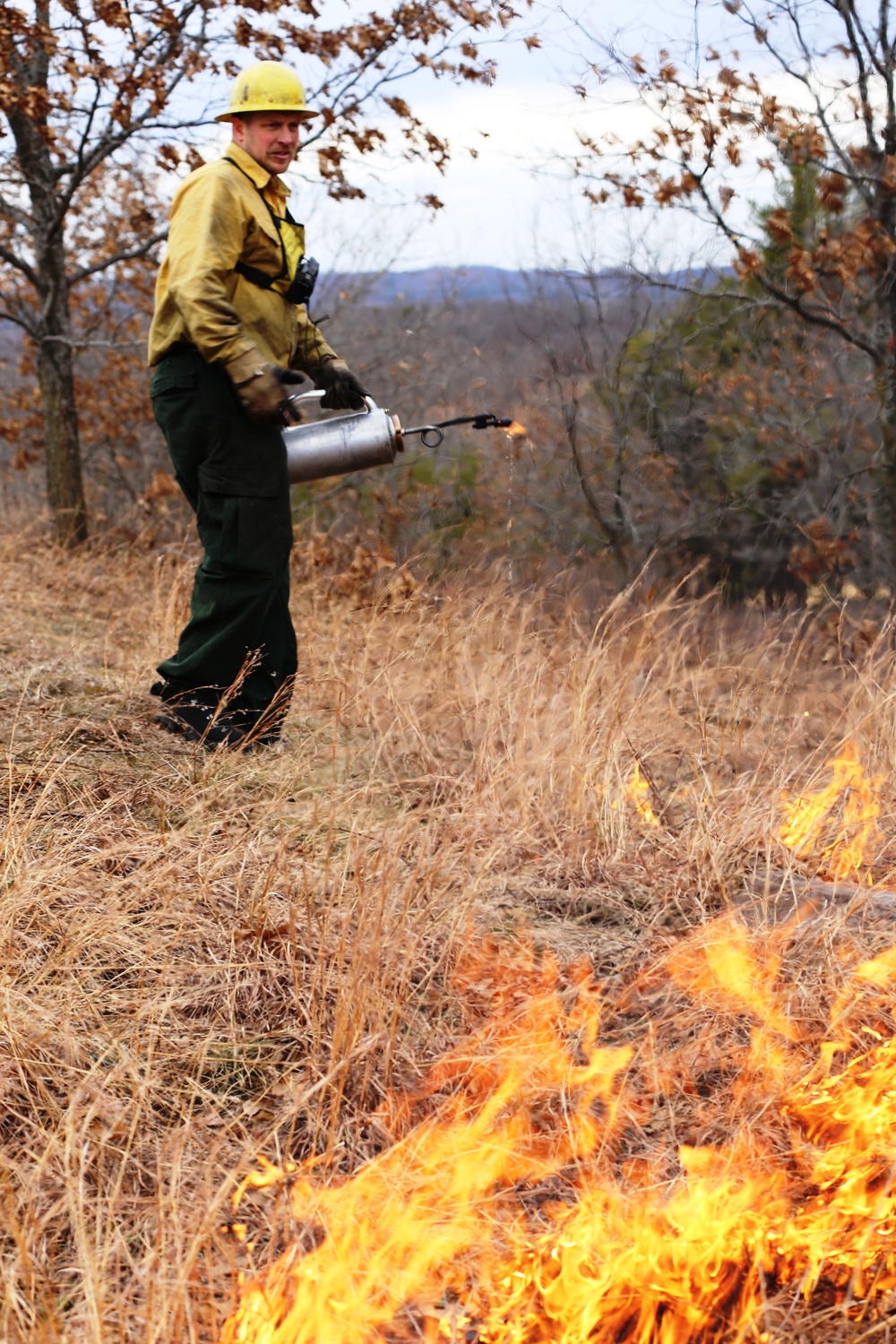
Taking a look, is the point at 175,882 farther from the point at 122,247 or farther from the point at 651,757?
the point at 122,247

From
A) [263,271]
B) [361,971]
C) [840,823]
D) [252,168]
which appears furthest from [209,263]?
[840,823]

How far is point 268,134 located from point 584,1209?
10.4ft

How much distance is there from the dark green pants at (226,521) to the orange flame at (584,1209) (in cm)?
176

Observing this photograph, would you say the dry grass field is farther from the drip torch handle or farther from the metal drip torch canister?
the drip torch handle

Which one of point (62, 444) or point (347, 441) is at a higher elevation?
point (62, 444)

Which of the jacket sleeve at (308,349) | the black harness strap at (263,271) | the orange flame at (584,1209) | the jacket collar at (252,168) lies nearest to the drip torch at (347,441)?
the jacket sleeve at (308,349)

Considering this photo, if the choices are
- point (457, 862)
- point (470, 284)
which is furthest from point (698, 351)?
point (457, 862)

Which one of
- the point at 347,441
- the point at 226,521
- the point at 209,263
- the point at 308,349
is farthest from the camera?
the point at 308,349

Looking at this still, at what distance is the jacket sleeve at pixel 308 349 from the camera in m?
4.20

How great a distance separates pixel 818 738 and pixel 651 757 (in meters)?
1.95

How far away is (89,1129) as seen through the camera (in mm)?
2131

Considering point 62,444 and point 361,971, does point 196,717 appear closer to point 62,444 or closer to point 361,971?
point 361,971

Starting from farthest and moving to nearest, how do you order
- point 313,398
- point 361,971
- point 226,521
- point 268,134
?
1. point 313,398
2. point 226,521
3. point 268,134
4. point 361,971

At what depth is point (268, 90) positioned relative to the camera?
3561 millimetres
